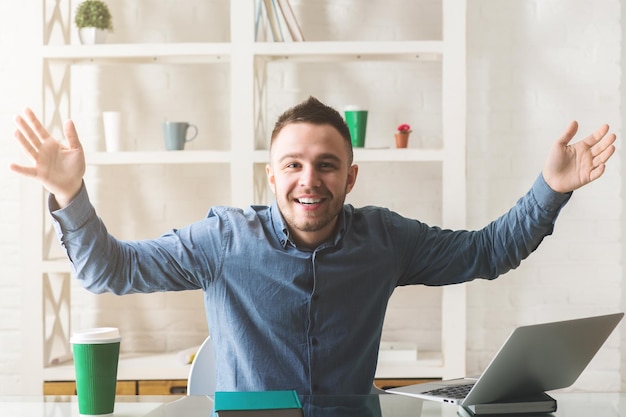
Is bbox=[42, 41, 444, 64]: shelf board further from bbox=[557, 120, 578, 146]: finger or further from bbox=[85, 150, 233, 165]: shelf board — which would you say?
bbox=[557, 120, 578, 146]: finger

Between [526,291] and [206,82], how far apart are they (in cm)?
152

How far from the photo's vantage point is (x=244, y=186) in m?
2.89

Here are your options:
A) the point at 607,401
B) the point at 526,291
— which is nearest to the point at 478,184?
the point at 526,291

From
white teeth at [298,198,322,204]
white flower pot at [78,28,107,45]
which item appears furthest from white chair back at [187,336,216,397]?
white flower pot at [78,28,107,45]

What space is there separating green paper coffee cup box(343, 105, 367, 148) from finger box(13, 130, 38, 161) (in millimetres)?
1484

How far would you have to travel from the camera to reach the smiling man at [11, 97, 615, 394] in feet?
6.28

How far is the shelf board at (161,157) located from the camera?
292cm

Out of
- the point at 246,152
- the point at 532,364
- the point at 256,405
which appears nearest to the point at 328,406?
the point at 256,405

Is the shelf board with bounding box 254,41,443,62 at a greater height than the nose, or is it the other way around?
the shelf board with bounding box 254,41,443,62

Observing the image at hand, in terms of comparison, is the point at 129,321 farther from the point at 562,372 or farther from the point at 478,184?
the point at 562,372

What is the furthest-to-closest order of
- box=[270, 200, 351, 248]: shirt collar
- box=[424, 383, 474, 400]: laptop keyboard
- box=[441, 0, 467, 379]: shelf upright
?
box=[441, 0, 467, 379]: shelf upright, box=[270, 200, 351, 248]: shirt collar, box=[424, 383, 474, 400]: laptop keyboard

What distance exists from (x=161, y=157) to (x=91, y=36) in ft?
1.66

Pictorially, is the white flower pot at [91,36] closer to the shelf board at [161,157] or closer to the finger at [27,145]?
the shelf board at [161,157]

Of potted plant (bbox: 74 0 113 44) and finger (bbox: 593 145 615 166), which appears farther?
potted plant (bbox: 74 0 113 44)
